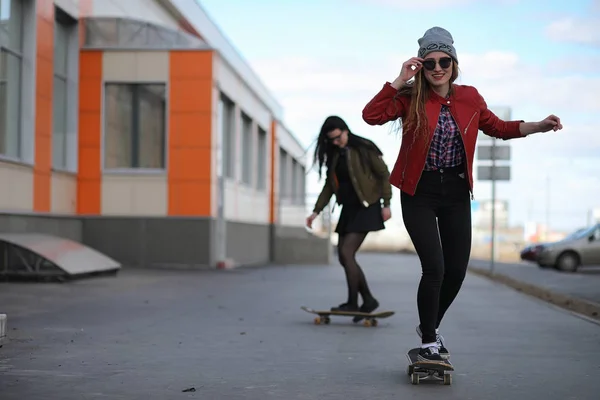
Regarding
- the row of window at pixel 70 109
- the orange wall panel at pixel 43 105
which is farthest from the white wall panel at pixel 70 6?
Result: the orange wall panel at pixel 43 105

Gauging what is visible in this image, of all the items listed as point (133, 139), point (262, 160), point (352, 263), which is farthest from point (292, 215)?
point (352, 263)

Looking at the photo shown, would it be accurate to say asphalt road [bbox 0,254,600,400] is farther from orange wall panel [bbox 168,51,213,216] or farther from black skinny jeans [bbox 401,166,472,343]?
orange wall panel [bbox 168,51,213,216]

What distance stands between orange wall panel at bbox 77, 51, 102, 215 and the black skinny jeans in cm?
1646

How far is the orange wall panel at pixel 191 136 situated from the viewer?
2197 cm

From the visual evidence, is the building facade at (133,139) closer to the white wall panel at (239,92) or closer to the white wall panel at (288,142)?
the white wall panel at (239,92)

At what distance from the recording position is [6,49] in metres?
17.2

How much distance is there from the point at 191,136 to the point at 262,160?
12098 mm

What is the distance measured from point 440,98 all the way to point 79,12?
55.1 ft

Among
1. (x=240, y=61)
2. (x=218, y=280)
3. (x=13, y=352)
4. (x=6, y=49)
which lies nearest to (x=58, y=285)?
(x=218, y=280)

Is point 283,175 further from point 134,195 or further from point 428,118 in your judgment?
point 428,118

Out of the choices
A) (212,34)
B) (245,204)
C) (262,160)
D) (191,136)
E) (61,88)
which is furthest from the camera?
(212,34)

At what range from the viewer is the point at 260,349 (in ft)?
23.8

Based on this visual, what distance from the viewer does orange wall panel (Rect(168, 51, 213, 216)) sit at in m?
22.0

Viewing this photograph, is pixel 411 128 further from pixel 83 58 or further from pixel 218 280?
pixel 83 58
